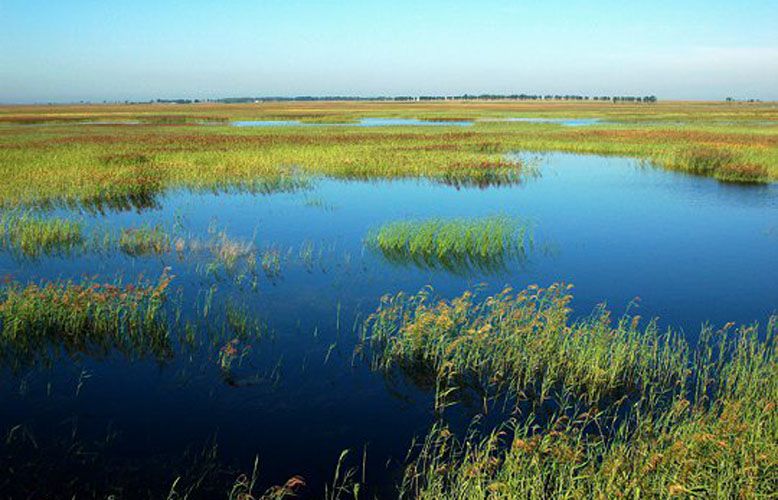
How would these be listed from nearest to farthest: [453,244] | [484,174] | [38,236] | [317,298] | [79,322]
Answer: [79,322]
[317,298]
[38,236]
[453,244]
[484,174]

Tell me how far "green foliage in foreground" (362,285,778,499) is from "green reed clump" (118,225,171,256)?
26.8ft

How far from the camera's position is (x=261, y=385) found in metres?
8.29

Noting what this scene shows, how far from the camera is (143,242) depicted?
15.7 metres

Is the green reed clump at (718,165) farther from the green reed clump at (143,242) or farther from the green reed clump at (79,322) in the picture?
the green reed clump at (79,322)

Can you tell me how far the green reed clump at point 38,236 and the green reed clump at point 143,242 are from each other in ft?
4.35

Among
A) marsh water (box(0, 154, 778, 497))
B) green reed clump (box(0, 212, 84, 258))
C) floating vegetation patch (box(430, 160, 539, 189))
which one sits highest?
floating vegetation patch (box(430, 160, 539, 189))

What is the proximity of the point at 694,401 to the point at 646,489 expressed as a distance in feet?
10.5

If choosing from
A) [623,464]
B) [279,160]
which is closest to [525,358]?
[623,464]

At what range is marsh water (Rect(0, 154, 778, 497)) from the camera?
6.76m

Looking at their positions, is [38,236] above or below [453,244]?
above

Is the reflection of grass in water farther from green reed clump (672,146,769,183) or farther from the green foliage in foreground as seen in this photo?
green reed clump (672,146,769,183)

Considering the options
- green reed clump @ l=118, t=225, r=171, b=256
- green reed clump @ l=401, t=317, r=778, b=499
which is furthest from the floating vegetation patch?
green reed clump @ l=401, t=317, r=778, b=499

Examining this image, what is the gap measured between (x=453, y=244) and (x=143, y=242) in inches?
368

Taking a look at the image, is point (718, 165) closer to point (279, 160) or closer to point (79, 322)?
point (279, 160)
